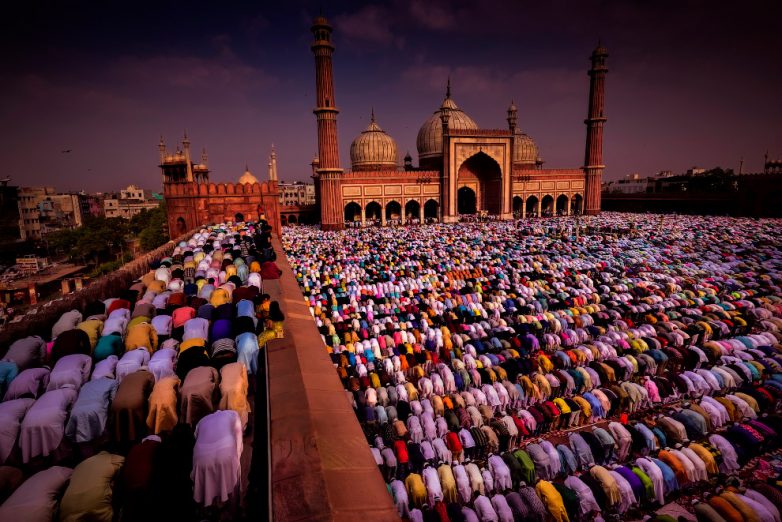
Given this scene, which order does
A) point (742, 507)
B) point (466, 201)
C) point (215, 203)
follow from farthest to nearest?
1. point (466, 201)
2. point (215, 203)
3. point (742, 507)

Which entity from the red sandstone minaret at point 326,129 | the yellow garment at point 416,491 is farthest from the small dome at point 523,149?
the yellow garment at point 416,491

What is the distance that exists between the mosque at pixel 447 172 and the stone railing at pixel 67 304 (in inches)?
843

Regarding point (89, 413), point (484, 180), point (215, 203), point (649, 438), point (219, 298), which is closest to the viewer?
point (89, 413)

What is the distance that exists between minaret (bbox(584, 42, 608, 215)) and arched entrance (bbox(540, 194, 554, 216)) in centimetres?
353

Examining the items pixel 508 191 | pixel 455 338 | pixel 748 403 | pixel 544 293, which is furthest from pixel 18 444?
pixel 508 191

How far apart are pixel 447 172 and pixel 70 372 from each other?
31.6 m

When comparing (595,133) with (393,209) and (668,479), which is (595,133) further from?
(668,479)

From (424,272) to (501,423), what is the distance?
8900 mm

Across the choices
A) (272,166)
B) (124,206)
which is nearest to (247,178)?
(272,166)

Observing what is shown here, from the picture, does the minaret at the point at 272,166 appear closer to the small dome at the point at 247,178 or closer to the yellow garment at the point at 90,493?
the small dome at the point at 247,178

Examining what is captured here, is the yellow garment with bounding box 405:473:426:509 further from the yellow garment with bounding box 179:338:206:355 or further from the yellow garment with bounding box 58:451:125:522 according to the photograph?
the yellow garment with bounding box 58:451:125:522

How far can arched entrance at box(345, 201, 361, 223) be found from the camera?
3380 cm

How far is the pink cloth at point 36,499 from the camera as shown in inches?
98.6

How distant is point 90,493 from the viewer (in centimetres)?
268
